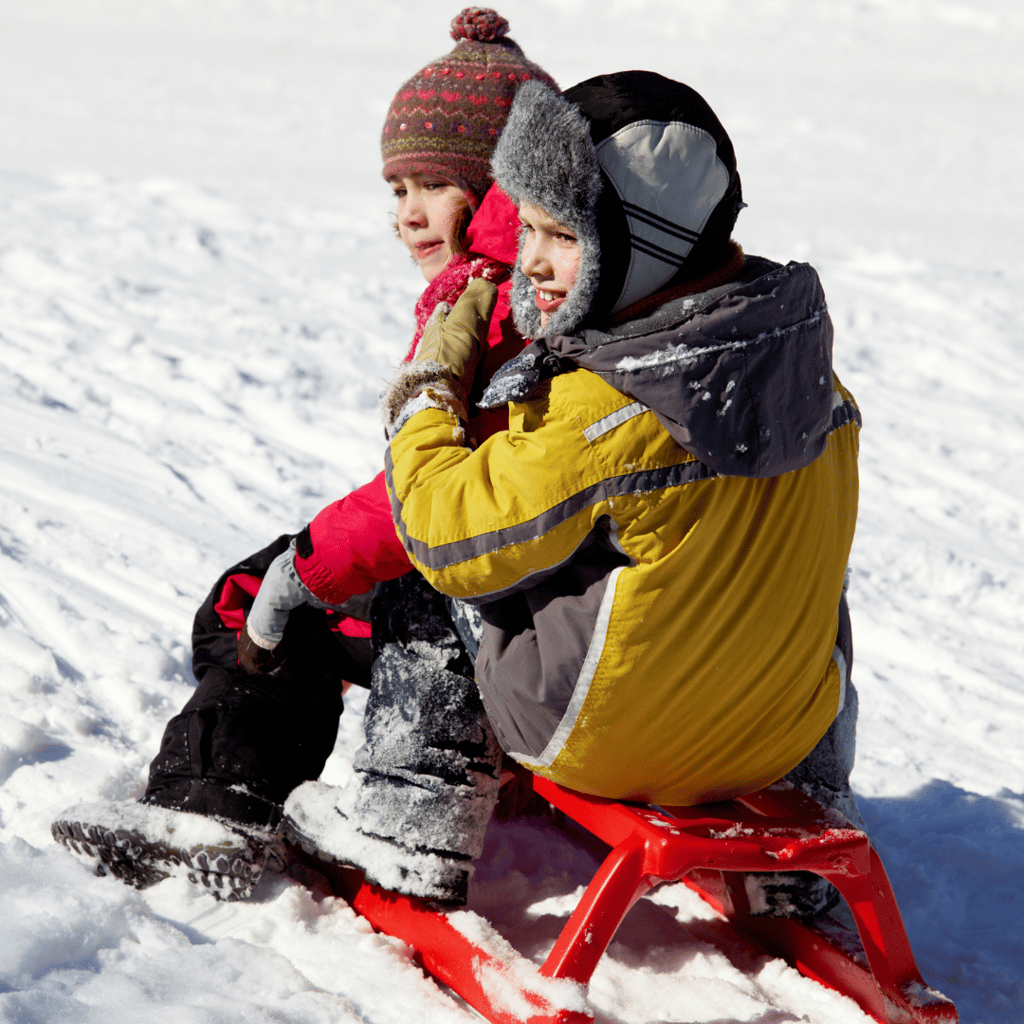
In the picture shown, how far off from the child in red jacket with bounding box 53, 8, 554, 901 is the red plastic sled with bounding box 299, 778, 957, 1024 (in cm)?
13

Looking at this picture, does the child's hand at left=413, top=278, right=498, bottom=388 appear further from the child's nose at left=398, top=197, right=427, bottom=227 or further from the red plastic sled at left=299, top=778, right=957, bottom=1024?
the red plastic sled at left=299, top=778, right=957, bottom=1024

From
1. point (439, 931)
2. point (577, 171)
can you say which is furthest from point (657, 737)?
point (577, 171)

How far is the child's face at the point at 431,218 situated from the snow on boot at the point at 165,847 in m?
1.10

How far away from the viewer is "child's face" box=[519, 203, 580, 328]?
1456mm

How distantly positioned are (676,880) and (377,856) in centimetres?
50

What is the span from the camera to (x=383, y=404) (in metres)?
1.67

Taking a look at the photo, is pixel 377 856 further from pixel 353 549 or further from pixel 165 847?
pixel 353 549

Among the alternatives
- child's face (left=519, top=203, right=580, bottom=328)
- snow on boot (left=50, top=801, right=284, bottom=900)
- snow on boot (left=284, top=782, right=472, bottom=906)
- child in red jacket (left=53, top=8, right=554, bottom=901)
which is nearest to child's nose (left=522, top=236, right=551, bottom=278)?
child's face (left=519, top=203, right=580, bottom=328)

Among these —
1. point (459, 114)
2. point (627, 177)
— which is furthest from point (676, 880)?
point (459, 114)

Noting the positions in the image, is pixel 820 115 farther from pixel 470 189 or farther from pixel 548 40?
pixel 470 189

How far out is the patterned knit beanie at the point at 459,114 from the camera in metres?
2.18

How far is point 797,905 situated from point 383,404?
1.07 m

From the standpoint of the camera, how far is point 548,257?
149cm

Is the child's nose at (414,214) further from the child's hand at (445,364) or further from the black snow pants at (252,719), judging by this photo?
the black snow pants at (252,719)
